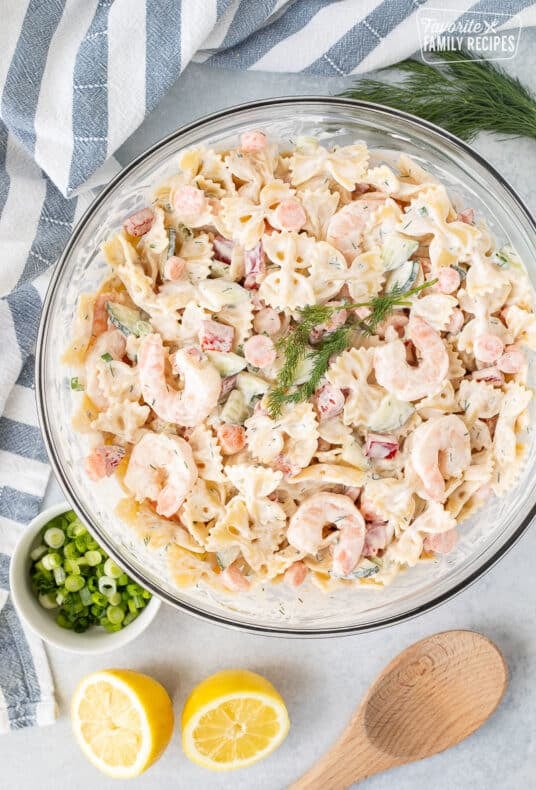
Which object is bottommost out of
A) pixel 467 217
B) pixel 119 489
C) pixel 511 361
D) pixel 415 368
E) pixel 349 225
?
pixel 119 489

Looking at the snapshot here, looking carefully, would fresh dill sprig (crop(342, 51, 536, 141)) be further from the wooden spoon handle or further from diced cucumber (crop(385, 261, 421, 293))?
the wooden spoon handle

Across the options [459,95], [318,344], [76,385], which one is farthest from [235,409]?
[459,95]

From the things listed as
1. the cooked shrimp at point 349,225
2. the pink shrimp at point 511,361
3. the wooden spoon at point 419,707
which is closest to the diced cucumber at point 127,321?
the cooked shrimp at point 349,225

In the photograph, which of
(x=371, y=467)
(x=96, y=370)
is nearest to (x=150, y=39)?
(x=96, y=370)

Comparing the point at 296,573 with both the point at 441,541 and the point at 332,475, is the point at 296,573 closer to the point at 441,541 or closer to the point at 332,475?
the point at 332,475

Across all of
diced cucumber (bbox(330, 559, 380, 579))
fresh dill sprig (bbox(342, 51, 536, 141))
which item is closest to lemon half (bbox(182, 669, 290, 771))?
diced cucumber (bbox(330, 559, 380, 579))

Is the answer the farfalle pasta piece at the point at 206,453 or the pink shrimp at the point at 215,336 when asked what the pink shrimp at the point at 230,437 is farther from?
the pink shrimp at the point at 215,336

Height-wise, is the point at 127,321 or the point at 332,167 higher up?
the point at 332,167
